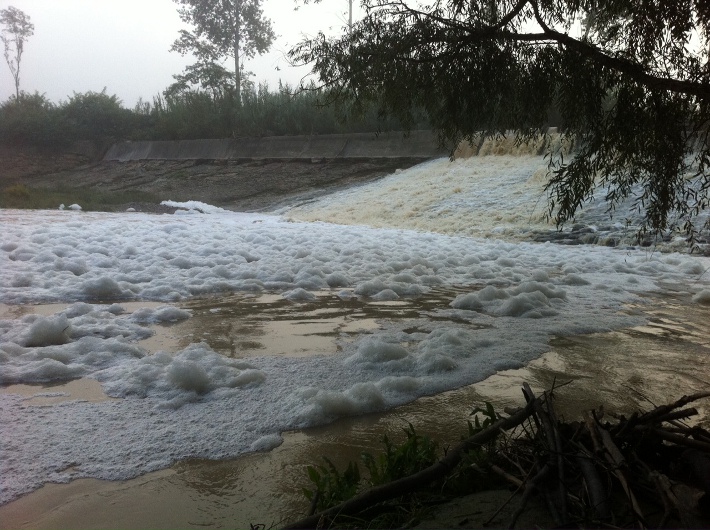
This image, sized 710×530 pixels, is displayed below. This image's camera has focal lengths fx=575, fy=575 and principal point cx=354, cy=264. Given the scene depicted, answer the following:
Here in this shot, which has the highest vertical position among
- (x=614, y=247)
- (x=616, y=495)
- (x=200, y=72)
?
(x=200, y=72)

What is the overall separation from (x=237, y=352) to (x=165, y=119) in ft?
65.7

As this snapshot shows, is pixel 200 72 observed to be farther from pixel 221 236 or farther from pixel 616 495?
pixel 616 495

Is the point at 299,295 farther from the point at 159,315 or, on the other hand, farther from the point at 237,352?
the point at 237,352

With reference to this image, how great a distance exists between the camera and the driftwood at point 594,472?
4.33 feet

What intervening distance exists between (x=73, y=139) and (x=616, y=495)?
2206 cm

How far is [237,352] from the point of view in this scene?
3152 mm

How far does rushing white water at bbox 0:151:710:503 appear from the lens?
83.9 inches

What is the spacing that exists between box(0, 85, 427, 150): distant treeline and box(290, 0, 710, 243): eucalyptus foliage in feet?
40.3

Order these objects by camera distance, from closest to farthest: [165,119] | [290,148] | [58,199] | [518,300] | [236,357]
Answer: [236,357], [518,300], [58,199], [290,148], [165,119]

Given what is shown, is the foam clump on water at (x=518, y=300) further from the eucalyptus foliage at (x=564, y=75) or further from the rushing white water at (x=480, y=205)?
the rushing white water at (x=480, y=205)

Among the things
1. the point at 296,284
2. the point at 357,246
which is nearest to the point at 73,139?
the point at 357,246

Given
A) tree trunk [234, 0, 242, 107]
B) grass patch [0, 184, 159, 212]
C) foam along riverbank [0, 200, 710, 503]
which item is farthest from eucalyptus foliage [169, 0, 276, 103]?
foam along riverbank [0, 200, 710, 503]

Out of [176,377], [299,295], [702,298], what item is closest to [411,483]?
[176,377]

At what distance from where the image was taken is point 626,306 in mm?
4672
